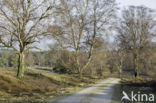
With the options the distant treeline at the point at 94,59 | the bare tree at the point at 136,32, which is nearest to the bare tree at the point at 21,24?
the distant treeline at the point at 94,59

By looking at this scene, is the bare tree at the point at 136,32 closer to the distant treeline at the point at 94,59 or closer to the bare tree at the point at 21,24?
the distant treeline at the point at 94,59

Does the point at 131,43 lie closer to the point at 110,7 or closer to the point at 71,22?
the point at 110,7

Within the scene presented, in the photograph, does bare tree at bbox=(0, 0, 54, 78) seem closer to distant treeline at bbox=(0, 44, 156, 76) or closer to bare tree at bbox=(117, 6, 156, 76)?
distant treeline at bbox=(0, 44, 156, 76)

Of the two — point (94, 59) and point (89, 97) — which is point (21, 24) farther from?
point (94, 59)

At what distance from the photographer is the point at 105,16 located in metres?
22.7

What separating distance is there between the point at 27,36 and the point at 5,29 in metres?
2.18

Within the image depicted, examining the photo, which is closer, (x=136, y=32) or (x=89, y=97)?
(x=89, y=97)

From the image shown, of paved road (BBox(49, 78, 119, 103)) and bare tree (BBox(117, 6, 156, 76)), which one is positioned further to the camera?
bare tree (BBox(117, 6, 156, 76))

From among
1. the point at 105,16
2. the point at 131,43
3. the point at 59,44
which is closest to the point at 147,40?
the point at 131,43

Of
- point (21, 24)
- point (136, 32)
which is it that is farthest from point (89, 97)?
point (136, 32)

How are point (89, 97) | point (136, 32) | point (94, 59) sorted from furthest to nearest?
1. point (94, 59)
2. point (136, 32)
3. point (89, 97)

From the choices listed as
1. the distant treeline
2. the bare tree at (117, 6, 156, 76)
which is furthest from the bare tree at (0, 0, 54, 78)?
the bare tree at (117, 6, 156, 76)

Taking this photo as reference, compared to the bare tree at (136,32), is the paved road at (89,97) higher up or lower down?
lower down

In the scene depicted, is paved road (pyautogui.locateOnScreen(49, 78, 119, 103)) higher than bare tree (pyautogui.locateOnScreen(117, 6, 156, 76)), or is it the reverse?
bare tree (pyautogui.locateOnScreen(117, 6, 156, 76))
